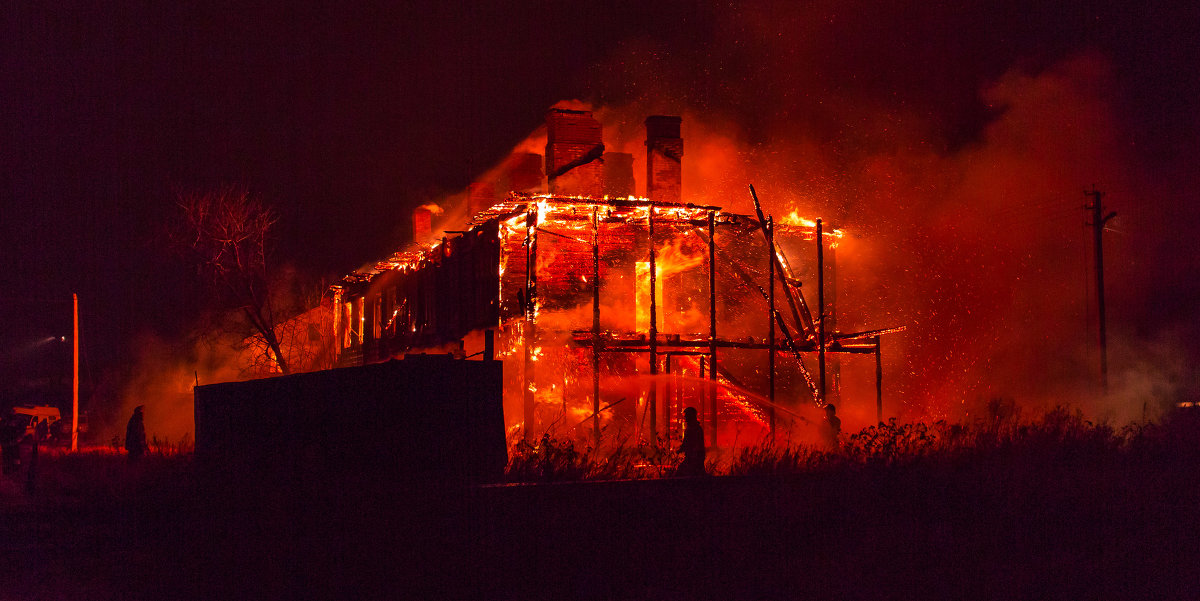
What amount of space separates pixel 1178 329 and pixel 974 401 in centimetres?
1044

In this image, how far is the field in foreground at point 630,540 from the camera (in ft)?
25.1

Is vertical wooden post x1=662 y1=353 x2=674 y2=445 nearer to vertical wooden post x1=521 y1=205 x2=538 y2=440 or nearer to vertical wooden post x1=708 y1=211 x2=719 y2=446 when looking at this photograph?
vertical wooden post x1=708 y1=211 x2=719 y2=446

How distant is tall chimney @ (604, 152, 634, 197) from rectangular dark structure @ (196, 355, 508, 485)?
13.5 meters

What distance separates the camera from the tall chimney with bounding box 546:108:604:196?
20.0m

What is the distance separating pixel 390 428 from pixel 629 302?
12.0 m

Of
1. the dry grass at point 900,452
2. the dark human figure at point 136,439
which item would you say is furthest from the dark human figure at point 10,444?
the dry grass at point 900,452

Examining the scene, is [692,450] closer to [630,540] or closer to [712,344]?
[630,540]

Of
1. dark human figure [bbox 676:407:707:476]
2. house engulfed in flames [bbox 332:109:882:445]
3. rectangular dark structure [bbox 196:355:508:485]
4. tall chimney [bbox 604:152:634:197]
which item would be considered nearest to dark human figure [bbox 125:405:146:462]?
house engulfed in flames [bbox 332:109:882:445]

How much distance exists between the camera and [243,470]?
8945 millimetres

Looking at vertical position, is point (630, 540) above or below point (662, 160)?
below

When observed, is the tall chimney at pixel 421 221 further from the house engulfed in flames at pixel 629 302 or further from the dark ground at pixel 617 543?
the dark ground at pixel 617 543

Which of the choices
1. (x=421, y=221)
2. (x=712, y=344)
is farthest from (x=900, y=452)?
(x=421, y=221)

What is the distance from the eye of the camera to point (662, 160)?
20.5m

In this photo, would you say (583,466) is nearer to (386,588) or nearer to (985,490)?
(386,588)
